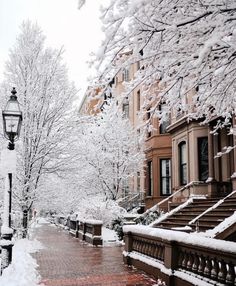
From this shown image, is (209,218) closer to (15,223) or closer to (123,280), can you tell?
(123,280)

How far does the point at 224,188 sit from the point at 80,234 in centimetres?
914

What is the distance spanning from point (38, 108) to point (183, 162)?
407 inches

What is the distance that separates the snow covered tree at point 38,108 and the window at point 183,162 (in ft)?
28.1

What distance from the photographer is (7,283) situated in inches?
331

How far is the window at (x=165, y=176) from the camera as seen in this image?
28.6 metres

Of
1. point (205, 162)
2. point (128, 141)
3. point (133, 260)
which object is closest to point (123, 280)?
point (133, 260)

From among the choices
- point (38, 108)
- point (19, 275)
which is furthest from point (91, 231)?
point (19, 275)

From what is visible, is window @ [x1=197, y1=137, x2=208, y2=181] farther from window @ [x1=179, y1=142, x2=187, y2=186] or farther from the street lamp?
the street lamp

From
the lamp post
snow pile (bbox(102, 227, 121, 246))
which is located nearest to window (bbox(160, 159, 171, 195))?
snow pile (bbox(102, 227, 121, 246))

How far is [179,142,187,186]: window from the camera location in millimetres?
24422

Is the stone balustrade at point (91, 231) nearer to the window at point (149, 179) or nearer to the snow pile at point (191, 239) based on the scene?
the window at point (149, 179)

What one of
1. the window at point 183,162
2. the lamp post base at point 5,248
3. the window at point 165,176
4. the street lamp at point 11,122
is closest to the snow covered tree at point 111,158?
the window at point 165,176

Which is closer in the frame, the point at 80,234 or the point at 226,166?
the point at 226,166

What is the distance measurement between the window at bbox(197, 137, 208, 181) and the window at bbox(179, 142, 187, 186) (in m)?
1.88
